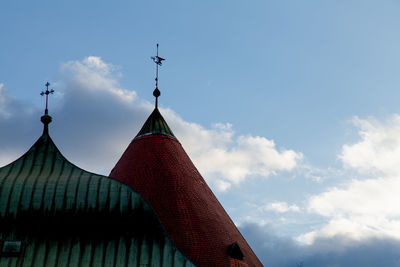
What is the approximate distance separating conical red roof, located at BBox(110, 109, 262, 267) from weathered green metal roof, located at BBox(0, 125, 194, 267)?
3791 mm

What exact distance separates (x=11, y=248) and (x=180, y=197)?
7.83 metres

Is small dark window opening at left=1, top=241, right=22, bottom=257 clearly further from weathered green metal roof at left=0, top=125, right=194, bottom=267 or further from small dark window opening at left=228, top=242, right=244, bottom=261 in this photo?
small dark window opening at left=228, top=242, right=244, bottom=261

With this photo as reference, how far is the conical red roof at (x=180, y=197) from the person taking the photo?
2416 centimetres

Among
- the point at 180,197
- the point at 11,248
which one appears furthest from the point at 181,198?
the point at 11,248

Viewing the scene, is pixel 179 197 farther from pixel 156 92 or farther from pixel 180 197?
pixel 156 92

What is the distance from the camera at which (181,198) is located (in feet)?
83.7

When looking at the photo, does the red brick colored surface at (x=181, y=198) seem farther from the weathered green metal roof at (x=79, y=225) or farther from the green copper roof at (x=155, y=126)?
the weathered green metal roof at (x=79, y=225)

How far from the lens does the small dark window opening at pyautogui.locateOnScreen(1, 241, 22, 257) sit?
19.6 meters

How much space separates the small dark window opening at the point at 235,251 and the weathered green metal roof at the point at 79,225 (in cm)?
503

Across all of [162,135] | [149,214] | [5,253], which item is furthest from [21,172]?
[162,135]

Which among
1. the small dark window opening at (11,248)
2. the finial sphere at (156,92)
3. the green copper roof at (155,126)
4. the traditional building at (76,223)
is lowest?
the small dark window opening at (11,248)

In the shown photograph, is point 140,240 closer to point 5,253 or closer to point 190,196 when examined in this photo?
point 5,253

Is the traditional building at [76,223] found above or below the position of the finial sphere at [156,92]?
below

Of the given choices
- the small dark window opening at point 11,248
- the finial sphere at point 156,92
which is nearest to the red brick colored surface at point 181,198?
the finial sphere at point 156,92
